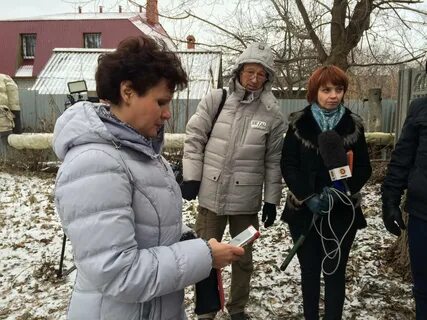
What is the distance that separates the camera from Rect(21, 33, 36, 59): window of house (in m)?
24.0

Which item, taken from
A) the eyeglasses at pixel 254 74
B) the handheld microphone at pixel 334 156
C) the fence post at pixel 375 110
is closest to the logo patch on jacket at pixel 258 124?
the eyeglasses at pixel 254 74

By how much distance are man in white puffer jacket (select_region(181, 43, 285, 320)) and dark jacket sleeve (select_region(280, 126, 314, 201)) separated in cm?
17

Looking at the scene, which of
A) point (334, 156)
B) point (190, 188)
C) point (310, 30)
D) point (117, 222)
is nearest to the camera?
point (117, 222)

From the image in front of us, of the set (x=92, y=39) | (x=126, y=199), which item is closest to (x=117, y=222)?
(x=126, y=199)

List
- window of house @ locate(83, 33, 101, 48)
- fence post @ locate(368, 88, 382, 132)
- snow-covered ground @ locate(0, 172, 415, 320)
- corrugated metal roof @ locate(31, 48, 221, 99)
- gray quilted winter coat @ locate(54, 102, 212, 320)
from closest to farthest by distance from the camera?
gray quilted winter coat @ locate(54, 102, 212, 320), snow-covered ground @ locate(0, 172, 415, 320), fence post @ locate(368, 88, 382, 132), corrugated metal roof @ locate(31, 48, 221, 99), window of house @ locate(83, 33, 101, 48)

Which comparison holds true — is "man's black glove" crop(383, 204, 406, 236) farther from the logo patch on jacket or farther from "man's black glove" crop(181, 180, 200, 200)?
"man's black glove" crop(181, 180, 200, 200)

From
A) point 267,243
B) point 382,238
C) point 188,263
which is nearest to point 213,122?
point 188,263

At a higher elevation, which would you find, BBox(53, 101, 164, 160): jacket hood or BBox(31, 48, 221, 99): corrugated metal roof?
BBox(31, 48, 221, 99): corrugated metal roof

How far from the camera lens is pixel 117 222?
1168mm

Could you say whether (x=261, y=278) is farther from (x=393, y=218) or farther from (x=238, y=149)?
(x=393, y=218)

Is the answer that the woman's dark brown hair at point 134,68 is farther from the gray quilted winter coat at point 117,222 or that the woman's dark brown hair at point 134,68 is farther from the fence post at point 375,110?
the fence post at point 375,110

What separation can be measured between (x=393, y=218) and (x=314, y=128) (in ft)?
2.35

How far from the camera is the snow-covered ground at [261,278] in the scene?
10.6 ft

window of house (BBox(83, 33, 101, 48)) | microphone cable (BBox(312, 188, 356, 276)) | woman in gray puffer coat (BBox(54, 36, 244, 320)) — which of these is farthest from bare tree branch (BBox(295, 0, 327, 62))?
window of house (BBox(83, 33, 101, 48))
